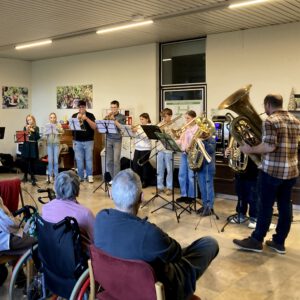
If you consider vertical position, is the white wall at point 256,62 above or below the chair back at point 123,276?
above

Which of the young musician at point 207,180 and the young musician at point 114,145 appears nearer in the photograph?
the young musician at point 207,180

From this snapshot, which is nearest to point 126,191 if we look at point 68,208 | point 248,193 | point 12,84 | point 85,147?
point 68,208

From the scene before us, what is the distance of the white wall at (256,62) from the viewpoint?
6578mm

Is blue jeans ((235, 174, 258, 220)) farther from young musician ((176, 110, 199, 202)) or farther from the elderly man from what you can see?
young musician ((176, 110, 199, 202))

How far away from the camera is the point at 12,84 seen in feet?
35.0

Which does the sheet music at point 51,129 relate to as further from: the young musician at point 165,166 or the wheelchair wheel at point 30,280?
the wheelchair wheel at point 30,280

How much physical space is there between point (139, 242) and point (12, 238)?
1419 mm

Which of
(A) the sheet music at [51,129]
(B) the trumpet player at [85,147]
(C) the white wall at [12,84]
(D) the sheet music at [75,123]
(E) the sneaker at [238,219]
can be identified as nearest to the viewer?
(E) the sneaker at [238,219]

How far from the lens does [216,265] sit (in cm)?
376

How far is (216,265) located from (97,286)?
1715mm

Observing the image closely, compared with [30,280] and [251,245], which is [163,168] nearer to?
[251,245]

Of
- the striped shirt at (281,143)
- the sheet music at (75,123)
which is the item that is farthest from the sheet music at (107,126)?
the striped shirt at (281,143)

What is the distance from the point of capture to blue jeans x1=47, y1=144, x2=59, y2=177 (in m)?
8.12

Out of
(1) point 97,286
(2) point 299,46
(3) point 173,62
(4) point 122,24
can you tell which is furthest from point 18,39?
(1) point 97,286
